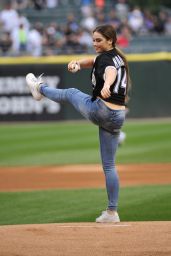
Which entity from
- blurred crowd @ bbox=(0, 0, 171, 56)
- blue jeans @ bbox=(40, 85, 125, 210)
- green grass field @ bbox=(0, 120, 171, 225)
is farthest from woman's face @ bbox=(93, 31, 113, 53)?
blurred crowd @ bbox=(0, 0, 171, 56)

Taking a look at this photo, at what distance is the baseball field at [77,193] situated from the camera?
646 cm

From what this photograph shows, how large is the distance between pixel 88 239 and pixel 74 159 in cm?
779

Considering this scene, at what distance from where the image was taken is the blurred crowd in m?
23.0

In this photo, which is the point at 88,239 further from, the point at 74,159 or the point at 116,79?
the point at 74,159

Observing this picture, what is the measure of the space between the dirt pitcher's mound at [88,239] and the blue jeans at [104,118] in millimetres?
441

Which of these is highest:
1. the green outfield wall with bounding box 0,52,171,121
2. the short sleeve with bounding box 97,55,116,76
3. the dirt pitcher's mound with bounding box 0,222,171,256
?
the short sleeve with bounding box 97,55,116,76

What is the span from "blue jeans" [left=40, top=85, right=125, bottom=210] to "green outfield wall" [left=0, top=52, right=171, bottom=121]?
14792 millimetres

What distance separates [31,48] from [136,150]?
27.9 ft

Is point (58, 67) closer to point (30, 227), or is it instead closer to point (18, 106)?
point (18, 106)

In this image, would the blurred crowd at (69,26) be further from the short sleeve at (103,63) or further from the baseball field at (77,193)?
the short sleeve at (103,63)

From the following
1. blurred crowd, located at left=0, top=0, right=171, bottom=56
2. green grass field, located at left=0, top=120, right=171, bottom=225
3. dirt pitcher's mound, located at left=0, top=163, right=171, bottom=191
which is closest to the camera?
green grass field, located at left=0, top=120, right=171, bottom=225

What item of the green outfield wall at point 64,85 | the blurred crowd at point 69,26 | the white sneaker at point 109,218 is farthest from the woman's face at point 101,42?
the blurred crowd at point 69,26

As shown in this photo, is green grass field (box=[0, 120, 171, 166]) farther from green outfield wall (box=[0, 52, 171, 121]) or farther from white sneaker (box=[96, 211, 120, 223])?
white sneaker (box=[96, 211, 120, 223])

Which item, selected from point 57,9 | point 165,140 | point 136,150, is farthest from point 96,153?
point 57,9
